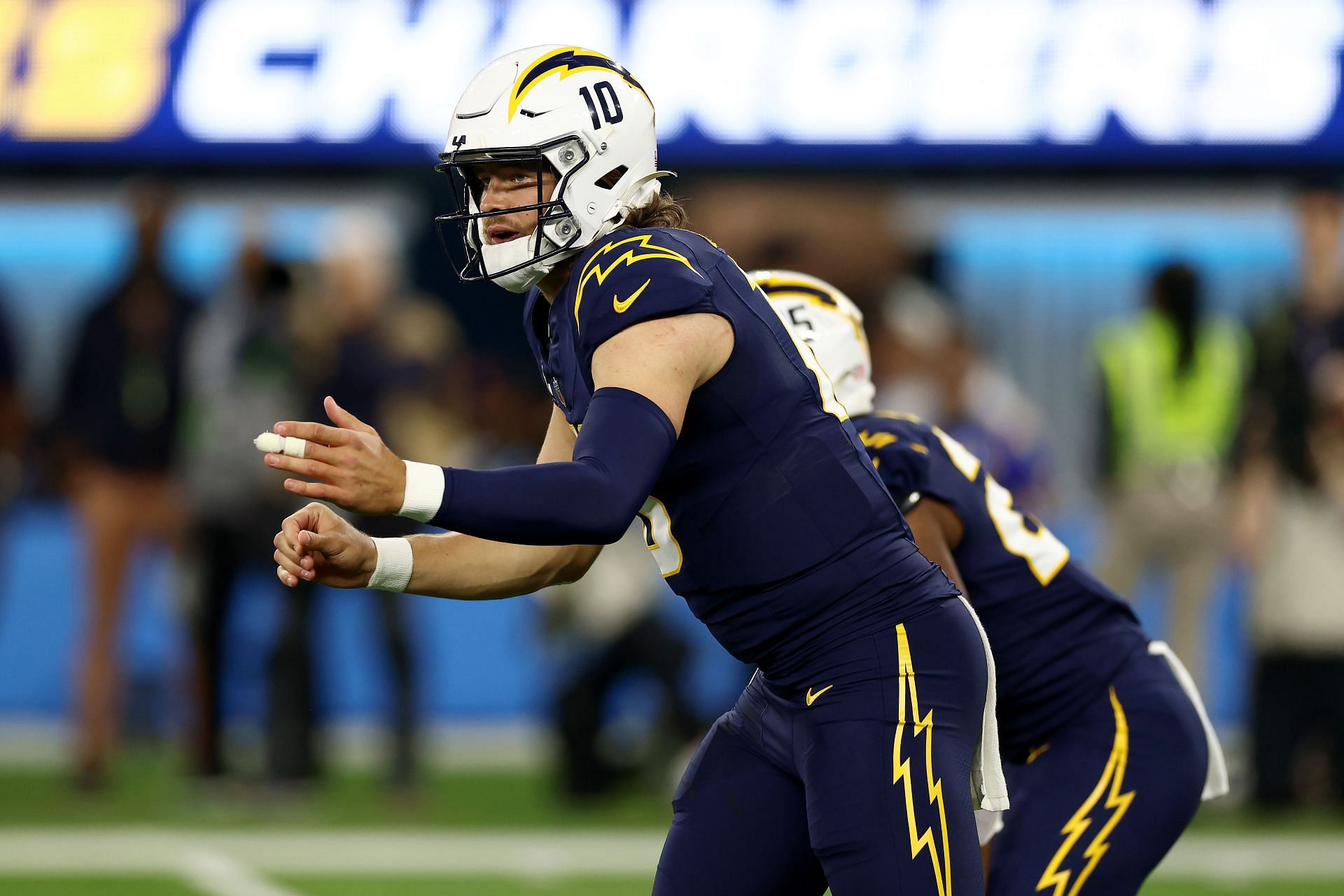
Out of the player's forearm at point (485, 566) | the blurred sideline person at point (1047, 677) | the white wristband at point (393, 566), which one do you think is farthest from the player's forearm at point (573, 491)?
the blurred sideline person at point (1047, 677)

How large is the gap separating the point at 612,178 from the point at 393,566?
80 centimetres

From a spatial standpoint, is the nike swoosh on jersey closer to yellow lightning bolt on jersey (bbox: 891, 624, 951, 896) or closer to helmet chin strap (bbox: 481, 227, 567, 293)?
helmet chin strap (bbox: 481, 227, 567, 293)

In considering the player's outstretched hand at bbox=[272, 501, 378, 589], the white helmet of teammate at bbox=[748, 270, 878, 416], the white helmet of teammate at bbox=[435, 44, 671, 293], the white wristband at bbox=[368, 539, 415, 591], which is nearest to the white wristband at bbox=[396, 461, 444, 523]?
the player's outstretched hand at bbox=[272, 501, 378, 589]

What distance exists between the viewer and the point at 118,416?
27.3ft

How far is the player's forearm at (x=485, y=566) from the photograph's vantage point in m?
3.40

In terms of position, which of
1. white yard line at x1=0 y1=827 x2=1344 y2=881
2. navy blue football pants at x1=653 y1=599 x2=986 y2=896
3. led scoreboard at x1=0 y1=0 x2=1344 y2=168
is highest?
led scoreboard at x1=0 y1=0 x2=1344 y2=168

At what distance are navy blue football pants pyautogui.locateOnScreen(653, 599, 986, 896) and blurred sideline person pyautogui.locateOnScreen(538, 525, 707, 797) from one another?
4753 mm

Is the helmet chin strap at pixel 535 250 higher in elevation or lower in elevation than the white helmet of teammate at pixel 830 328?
higher

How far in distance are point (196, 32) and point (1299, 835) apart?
5.96 m

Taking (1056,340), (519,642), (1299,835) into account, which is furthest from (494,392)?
(1299,835)

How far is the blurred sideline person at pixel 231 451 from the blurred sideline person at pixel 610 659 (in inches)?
46.8

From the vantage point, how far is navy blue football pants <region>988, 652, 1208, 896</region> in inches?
150

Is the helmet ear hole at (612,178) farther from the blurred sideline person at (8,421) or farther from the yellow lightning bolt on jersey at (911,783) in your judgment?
the blurred sideline person at (8,421)

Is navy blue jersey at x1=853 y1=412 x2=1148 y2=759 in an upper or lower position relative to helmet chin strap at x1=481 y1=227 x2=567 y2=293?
lower
